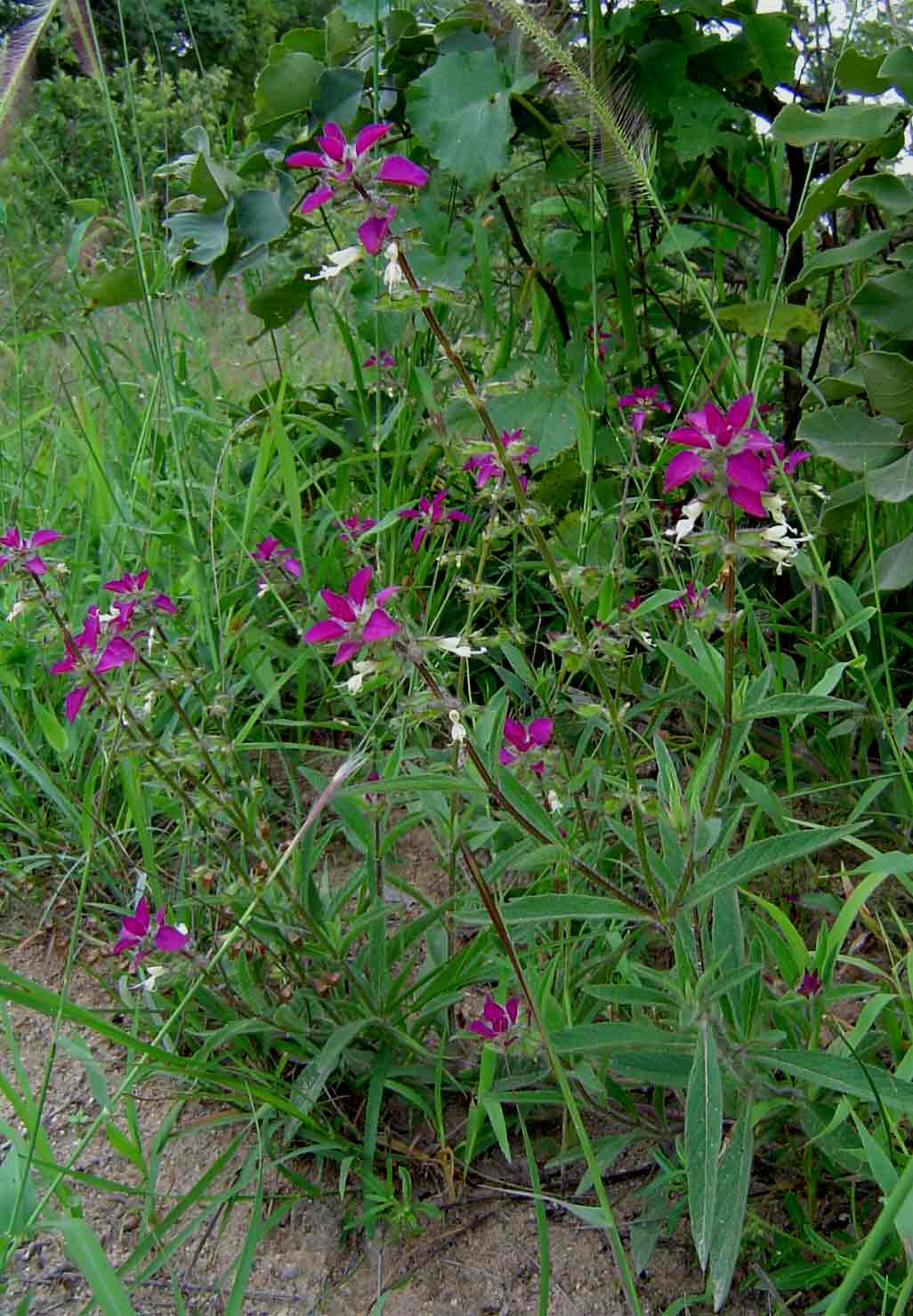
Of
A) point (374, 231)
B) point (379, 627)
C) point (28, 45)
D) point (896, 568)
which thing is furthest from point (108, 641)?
point (896, 568)

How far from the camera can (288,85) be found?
174 centimetres

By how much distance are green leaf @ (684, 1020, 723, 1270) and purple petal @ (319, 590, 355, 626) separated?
439 mm

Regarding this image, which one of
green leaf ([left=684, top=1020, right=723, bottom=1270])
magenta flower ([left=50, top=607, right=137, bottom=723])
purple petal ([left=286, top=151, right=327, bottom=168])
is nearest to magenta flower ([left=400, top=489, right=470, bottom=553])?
magenta flower ([left=50, top=607, right=137, bottom=723])

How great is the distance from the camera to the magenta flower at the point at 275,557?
1683 millimetres

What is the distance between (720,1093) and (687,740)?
0.86 metres

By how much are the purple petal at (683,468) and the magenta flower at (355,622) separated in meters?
0.24

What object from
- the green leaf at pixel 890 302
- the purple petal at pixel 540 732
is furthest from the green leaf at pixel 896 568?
the purple petal at pixel 540 732

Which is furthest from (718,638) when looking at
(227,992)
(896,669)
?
(227,992)

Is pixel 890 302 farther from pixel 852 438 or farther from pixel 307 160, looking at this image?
pixel 307 160

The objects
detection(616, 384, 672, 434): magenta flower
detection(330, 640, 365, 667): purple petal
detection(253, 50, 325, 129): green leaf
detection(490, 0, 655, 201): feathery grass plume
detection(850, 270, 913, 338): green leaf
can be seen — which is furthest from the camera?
detection(253, 50, 325, 129): green leaf

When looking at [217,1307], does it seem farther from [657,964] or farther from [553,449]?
[553,449]

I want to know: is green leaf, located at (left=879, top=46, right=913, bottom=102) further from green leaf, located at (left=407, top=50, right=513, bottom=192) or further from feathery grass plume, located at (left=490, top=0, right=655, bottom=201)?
green leaf, located at (left=407, top=50, right=513, bottom=192)

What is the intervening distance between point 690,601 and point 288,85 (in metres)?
1.07

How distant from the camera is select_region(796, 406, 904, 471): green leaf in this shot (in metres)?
1.54
